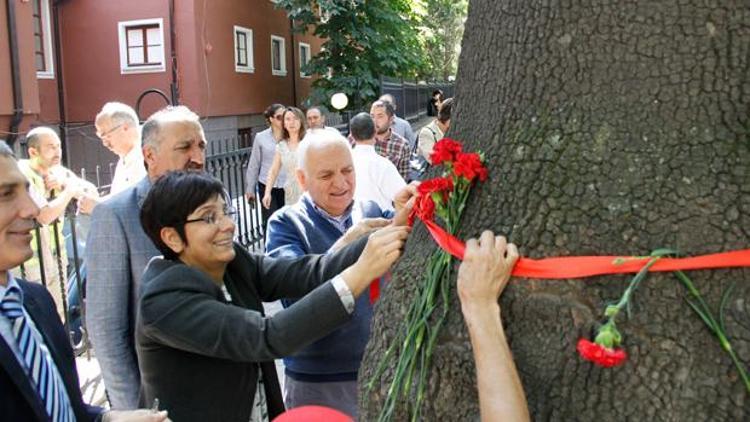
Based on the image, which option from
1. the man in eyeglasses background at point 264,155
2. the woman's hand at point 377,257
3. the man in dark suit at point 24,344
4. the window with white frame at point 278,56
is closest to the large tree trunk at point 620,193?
the woman's hand at point 377,257

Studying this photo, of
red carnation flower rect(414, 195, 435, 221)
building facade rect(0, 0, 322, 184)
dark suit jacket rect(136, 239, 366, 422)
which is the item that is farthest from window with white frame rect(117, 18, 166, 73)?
red carnation flower rect(414, 195, 435, 221)

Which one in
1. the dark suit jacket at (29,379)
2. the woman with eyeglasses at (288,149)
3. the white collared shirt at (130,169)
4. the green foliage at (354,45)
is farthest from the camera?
the green foliage at (354,45)

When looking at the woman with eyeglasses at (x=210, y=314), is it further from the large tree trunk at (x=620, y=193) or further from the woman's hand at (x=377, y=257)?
the large tree trunk at (x=620, y=193)

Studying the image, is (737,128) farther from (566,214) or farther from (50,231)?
(50,231)

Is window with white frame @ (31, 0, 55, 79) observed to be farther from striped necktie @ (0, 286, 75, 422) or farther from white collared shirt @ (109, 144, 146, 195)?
striped necktie @ (0, 286, 75, 422)

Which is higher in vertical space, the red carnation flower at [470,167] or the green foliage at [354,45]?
the green foliage at [354,45]

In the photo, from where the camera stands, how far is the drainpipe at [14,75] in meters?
13.4

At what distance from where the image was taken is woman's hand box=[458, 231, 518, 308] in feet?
5.16

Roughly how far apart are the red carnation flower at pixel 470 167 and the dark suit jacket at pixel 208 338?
0.69 m

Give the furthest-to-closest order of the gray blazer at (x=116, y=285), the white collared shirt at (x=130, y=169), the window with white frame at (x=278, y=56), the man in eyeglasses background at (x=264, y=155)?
the window with white frame at (x=278, y=56), the man in eyeglasses background at (x=264, y=155), the white collared shirt at (x=130, y=169), the gray blazer at (x=116, y=285)

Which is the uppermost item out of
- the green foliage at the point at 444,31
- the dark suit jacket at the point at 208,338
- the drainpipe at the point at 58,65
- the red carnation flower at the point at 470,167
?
the green foliage at the point at 444,31

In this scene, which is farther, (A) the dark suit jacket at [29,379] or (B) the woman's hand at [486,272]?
(A) the dark suit jacket at [29,379]

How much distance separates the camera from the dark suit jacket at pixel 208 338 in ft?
7.09

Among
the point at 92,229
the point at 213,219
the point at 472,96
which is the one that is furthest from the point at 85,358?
the point at 472,96
